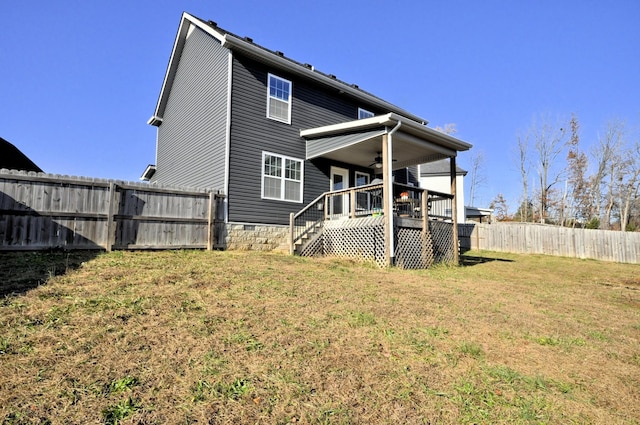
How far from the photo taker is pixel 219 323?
4148 mm

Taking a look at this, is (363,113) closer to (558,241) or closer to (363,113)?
(363,113)

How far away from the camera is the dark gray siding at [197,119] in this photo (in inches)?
470

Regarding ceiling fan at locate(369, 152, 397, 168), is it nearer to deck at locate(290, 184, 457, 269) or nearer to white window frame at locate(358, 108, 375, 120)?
deck at locate(290, 184, 457, 269)

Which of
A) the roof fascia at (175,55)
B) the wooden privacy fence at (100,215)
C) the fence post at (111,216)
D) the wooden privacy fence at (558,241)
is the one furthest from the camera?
the wooden privacy fence at (558,241)

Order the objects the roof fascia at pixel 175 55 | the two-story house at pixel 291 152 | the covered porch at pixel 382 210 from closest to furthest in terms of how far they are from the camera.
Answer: the covered porch at pixel 382 210 → the two-story house at pixel 291 152 → the roof fascia at pixel 175 55

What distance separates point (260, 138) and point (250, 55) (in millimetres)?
2839

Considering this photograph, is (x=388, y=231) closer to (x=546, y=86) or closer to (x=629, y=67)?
(x=546, y=86)

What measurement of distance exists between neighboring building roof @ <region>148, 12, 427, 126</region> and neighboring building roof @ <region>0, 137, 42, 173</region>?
7.97 metres

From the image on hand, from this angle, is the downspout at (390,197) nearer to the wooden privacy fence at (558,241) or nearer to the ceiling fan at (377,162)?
the ceiling fan at (377,162)

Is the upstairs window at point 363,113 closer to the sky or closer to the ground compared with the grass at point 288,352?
closer to the sky

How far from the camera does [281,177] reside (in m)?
12.5

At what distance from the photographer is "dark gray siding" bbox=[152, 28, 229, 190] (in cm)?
1195

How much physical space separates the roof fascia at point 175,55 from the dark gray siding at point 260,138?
5.88 ft

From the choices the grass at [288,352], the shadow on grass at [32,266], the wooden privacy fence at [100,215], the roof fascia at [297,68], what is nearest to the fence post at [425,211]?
the grass at [288,352]
